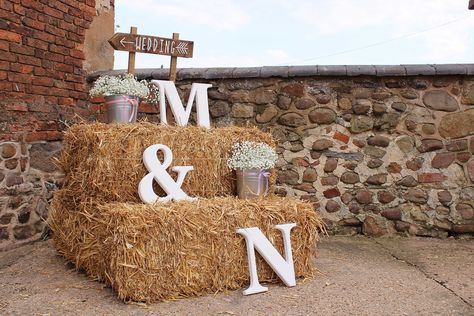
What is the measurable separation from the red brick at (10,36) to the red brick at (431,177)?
3.77m

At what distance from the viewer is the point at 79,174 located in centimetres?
313

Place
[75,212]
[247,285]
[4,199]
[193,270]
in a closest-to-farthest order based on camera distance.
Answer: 1. [193,270]
2. [247,285]
3. [75,212]
4. [4,199]

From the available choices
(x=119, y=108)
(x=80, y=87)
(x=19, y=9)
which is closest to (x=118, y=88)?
(x=119, y=108)

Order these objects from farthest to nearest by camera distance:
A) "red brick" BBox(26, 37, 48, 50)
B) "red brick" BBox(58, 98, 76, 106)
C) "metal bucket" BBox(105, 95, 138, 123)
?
"red brick" BBox(58, 98, 76, 106) → "red brick" BBox(26, 37, 48, 50) → "metal bucket" BBox(105, 95, 138, 123)

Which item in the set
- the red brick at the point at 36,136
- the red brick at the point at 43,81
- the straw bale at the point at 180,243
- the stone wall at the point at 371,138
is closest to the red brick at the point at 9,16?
the red brick at the point at 43,81

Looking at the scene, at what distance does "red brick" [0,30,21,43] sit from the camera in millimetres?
3769

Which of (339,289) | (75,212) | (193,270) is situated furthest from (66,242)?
(339,289)

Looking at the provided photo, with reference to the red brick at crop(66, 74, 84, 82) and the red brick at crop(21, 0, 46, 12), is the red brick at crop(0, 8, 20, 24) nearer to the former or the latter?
the red brick at crop(21, 0, 46, 12)

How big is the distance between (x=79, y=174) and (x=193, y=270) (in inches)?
40.2

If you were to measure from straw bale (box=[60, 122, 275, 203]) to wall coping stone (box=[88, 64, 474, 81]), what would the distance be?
1166mm

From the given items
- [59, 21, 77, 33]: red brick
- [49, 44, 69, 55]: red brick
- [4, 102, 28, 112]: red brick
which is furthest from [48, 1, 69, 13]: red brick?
[4, 102, 28, 112]: red brick

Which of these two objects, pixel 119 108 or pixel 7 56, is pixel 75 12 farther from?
pixel 119 108

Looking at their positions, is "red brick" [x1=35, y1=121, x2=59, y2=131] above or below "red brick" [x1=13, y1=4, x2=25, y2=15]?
below

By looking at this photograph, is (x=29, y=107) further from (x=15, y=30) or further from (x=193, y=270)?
(x=193, y=270)
